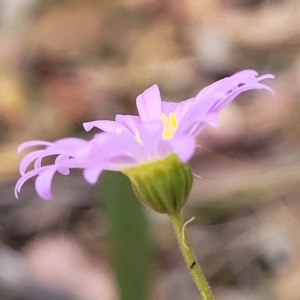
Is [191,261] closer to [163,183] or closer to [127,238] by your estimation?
[163,183]

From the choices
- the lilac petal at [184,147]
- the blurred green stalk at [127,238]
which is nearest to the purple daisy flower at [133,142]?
the lilac petal at [184,147]

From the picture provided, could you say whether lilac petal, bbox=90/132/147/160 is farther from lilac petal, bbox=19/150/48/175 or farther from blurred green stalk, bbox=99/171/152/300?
blurred green stalk, bbox=99/171/152/300

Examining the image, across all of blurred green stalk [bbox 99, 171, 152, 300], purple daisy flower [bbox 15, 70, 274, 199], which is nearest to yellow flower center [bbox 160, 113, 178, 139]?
purple daisy flower [bbox 15, 70, 274, 199]

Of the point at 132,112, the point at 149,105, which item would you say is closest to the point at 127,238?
the point at 149,105

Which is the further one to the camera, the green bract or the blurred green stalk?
the blurred green stalk

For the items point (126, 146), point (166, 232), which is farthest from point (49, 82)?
point (126, 146)

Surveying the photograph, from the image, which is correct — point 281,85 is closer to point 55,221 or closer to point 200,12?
point 200,12
